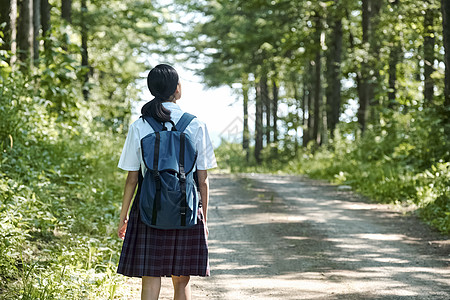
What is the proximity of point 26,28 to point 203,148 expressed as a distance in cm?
995

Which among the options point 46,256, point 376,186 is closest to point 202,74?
point 376,186

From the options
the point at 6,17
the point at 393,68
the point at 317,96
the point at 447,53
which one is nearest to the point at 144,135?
the point at 6,17

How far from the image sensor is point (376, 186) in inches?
493

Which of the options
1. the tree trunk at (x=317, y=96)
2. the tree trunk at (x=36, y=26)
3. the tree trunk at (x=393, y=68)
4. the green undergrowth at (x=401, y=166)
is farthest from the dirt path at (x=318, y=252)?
the tree trunk at (x=317, y=96)

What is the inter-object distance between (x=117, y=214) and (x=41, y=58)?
5.64 meters

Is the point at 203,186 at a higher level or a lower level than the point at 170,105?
lower

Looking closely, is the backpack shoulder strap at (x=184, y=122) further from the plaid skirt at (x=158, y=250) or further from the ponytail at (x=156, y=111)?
the plaid skirt at (x=158, y=250)

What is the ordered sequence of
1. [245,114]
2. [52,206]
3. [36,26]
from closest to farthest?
[52,206] < [36,26] < [245,114]

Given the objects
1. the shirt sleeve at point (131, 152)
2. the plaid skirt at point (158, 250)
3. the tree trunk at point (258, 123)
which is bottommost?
the plaid skirt at point (158, 250)

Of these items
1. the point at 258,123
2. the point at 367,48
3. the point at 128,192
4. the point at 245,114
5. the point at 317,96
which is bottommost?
the point at 128,192

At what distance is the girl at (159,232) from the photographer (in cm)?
392

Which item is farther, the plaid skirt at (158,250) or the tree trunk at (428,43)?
the tree trunk at (428,43)

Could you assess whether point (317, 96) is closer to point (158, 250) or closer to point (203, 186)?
point (203, 186)

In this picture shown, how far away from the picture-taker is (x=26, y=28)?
12.5 metres
